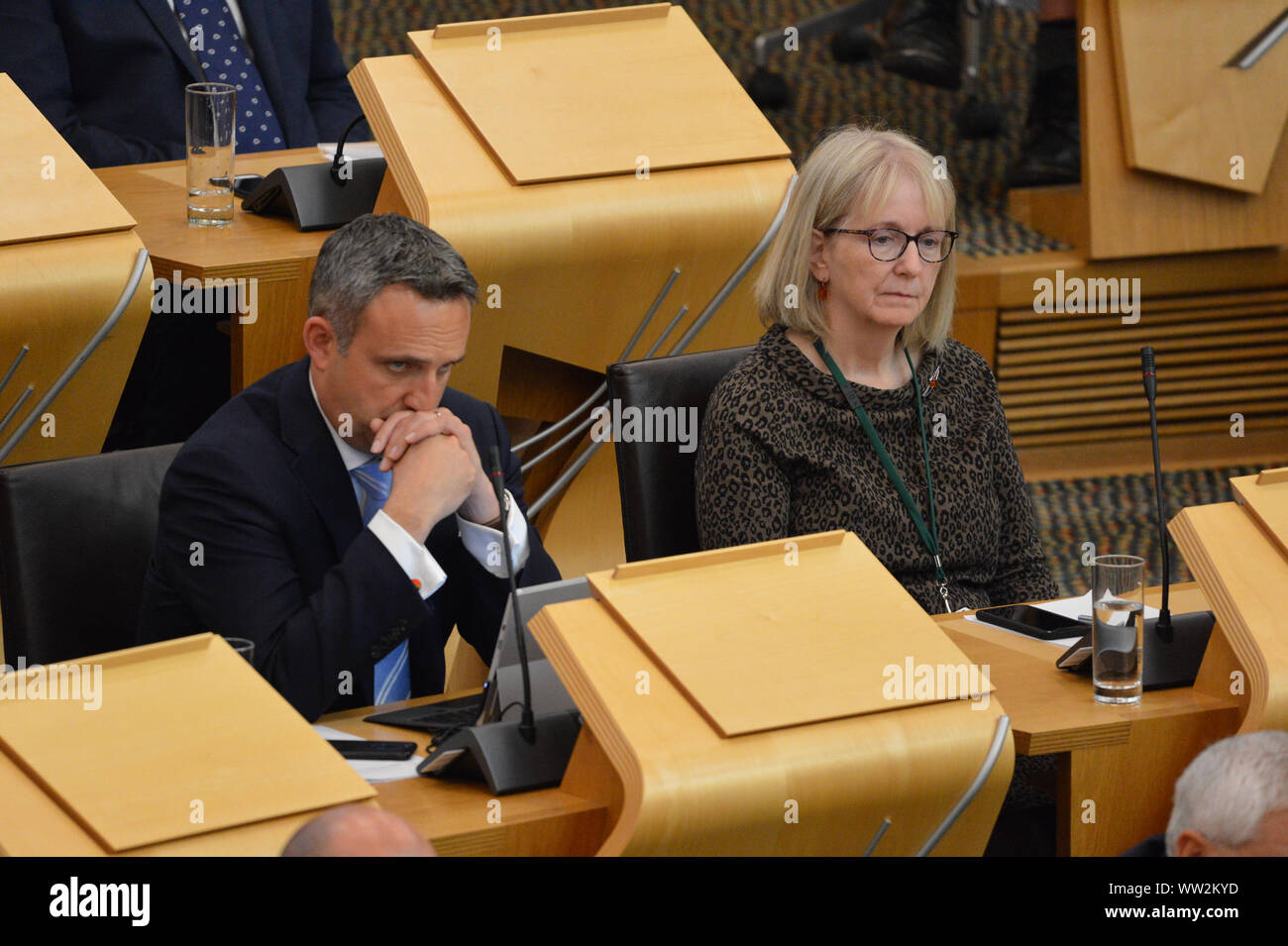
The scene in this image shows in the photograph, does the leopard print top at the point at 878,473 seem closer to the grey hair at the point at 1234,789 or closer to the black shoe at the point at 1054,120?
the grey hair at the point at 1234,789

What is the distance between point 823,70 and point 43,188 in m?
3.40

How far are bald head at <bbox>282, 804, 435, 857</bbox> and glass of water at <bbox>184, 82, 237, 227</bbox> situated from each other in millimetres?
1839

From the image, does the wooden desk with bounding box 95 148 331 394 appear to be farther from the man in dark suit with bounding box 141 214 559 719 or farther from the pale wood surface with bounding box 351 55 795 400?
the man in dark suit with bounding box 141 214 559 719

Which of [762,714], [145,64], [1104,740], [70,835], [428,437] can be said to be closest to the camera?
[70,835]

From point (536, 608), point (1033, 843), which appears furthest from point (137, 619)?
point (1033, 843)

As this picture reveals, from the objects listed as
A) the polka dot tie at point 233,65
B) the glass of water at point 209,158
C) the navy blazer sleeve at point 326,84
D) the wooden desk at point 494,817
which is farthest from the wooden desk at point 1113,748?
the navy blazer sleeve at point 326,84

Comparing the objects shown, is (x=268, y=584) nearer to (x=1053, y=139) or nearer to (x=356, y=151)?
(x=356, y=151)

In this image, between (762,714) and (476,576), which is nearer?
(762,714)

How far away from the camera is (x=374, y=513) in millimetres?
2459

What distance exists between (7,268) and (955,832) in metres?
1.58

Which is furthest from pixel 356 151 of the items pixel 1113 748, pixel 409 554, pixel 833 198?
pixel 1113 748

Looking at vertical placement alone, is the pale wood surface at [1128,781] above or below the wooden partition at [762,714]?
below

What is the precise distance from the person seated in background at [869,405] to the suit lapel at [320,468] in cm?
55

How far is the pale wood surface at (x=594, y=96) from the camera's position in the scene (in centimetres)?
309
